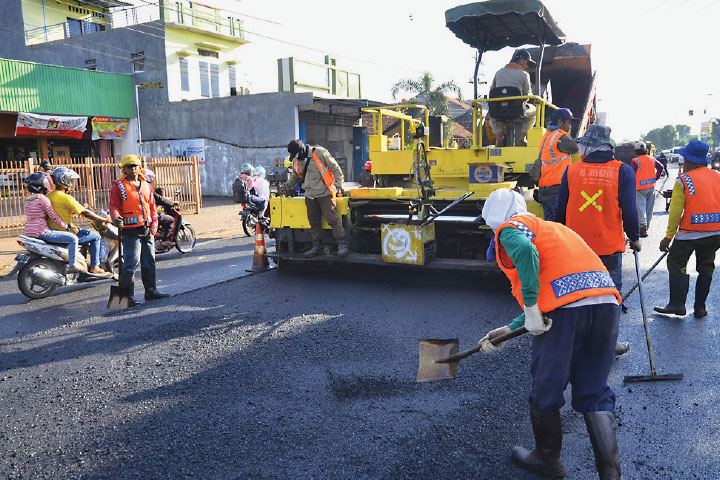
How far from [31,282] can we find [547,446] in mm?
6537

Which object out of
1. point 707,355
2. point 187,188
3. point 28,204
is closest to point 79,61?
point 187,188

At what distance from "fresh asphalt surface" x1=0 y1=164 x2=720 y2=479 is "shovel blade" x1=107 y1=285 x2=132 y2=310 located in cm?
21

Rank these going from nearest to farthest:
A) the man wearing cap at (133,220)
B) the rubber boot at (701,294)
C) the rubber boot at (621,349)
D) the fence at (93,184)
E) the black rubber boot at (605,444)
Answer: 1. the black rubber boot at (605,444)
2. the rubber boot at (621,349)
3. the rubber boot at (701,294)
4. the man wearing cap at (133,220)
5. the fence at (93,184)

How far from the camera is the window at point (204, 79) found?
2908 centimetres

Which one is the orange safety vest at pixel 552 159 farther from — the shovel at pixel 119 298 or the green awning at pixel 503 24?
the shovel at pixel 119 298

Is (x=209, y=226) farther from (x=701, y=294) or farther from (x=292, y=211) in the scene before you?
(x=701, y=294)

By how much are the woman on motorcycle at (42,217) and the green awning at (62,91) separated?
16.0 meters

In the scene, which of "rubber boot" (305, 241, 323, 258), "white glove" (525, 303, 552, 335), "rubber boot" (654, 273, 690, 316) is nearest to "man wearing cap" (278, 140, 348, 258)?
"rubber boot" (305, 241, 323, 258)

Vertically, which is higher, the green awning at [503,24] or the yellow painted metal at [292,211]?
the green awning at [503,24]

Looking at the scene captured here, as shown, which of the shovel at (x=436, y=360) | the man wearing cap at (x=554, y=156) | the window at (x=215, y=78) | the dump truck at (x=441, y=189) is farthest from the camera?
the window at (x=215, y=78)

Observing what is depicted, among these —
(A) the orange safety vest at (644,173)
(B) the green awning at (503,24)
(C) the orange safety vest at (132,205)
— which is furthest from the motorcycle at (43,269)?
(A) the orange safety vest at (644,173)

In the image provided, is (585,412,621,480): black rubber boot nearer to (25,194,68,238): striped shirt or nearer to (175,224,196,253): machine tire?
(25,194,68,238): striped shirt

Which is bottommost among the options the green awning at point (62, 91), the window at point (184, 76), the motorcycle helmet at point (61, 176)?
the motorcycle helmet at point (61, 176)

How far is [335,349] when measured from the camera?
475 centimetres
